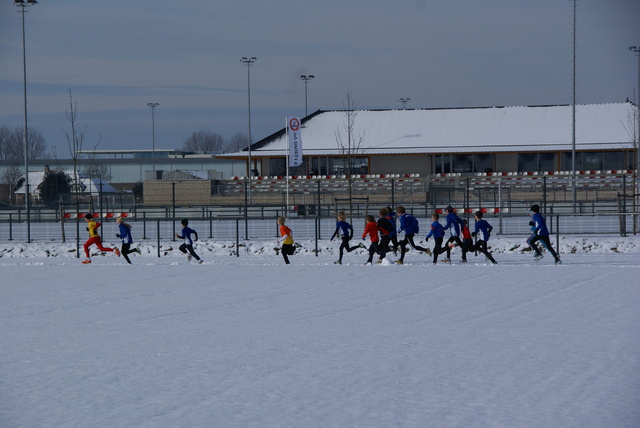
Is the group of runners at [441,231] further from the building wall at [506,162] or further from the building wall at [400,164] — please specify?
the building wall at [400,164]

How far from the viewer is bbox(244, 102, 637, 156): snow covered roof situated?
5512cm

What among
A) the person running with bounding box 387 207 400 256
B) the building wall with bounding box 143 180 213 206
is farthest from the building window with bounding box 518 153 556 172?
the person running with bounding box 387 207 400 256

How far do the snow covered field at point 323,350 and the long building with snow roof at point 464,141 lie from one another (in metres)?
39.0

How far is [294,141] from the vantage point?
48625 millimetres

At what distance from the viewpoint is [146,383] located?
7.06 metres

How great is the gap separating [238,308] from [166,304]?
45.6 inches

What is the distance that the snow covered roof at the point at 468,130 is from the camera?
5512 centimetres

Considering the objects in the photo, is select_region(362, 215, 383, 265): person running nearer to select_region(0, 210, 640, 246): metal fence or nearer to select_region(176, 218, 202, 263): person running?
select_region(176, 218, 202, 263): person running

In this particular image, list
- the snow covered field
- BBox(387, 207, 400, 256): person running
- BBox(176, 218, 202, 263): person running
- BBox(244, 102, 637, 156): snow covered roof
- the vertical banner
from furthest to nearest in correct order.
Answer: BBox(244, 102, 637, 156): snow covered roof
the vertical banner
BBox(176, 218, 202, 263): person running
BBox(387, 207, 400, 256): person running
the snow covered field

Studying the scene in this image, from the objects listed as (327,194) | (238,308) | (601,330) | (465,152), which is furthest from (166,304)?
(465,152)

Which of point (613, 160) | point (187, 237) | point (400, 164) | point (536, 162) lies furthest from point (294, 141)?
point (187, 237)

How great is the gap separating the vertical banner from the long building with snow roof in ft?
14.8

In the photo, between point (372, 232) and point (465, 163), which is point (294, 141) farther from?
point (372, 232)

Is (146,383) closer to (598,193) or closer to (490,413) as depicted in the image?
(490,413)
